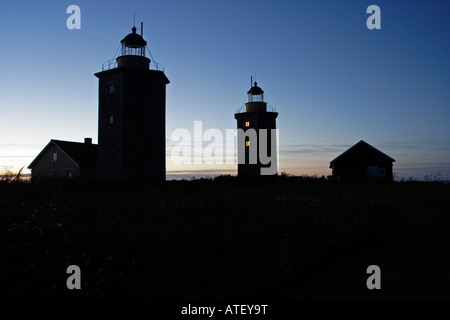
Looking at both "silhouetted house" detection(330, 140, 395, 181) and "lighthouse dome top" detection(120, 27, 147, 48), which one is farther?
"silhouetted house" detection(330, 140, 395, 181)

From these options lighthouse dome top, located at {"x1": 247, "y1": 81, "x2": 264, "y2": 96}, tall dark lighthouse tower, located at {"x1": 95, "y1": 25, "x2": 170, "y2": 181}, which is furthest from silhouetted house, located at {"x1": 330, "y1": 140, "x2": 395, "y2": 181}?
tall dark lighthouse tower, located at {"x1": 95, "y1": 25, "x2": 170, "y2": 181}

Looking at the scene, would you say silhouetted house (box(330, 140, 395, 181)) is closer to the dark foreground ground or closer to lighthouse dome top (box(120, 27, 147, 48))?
lighthouse dome top (box(120, 27, 147, 48))

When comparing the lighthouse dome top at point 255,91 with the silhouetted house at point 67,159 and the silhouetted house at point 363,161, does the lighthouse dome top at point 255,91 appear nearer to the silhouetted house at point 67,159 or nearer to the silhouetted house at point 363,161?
the silhouetted house at point 363,161

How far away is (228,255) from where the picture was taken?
6.96 m

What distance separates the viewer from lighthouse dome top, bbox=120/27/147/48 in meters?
26.7

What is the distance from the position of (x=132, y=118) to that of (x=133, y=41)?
266 inches

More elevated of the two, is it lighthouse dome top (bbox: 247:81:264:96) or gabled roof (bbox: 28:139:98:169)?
lighthouse dome top (bbox: 247:81:264:96)

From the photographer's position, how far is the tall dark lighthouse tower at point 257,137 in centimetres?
3959

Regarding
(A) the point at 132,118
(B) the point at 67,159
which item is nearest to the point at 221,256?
(A) the point at 132,118

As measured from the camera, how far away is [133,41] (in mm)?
26641

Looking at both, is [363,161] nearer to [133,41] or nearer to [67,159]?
[133,41]

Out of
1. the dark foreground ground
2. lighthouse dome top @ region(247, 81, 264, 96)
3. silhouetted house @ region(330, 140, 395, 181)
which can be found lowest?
the dark foreground ground

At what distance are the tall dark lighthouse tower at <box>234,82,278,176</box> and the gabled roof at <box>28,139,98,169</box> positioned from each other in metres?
18.4

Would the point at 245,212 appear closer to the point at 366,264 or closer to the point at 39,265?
the point at 366,264
